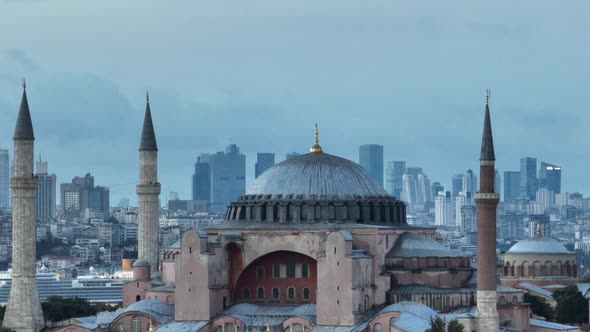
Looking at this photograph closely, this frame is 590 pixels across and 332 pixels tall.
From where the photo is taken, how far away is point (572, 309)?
81.7 m

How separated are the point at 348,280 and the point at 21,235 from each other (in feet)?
50.9

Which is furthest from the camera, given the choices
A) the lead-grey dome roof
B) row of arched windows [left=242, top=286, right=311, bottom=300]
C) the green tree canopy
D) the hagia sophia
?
the green tree canopy

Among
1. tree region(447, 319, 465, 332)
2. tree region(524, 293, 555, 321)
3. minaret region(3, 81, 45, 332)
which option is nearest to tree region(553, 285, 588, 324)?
tree region(524, 293, 555, 321)

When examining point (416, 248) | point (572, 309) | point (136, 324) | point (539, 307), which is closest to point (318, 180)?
point (416, 248)

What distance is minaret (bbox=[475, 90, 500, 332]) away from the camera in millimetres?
64562

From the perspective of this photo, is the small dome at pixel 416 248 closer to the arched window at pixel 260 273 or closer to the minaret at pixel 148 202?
the arched window at pixel 260 273

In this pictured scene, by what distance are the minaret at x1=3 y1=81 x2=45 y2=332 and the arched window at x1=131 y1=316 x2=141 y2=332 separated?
607 cm

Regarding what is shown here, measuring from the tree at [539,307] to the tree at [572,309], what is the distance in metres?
0.31

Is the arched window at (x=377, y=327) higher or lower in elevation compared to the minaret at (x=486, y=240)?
lower

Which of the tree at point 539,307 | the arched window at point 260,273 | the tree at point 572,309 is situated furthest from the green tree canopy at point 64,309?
the tree at point 572,309

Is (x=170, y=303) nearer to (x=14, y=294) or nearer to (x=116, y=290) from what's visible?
(x=14, y=294)

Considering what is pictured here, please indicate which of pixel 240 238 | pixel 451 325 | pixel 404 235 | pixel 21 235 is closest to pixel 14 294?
pixel 21 235

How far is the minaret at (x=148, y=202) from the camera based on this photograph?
84938 millimetres

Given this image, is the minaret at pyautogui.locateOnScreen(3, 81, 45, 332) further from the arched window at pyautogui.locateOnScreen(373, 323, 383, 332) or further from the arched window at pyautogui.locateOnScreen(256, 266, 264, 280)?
the arched window at pyautogui.locateOnScreen(373, 323, 383, 332)
